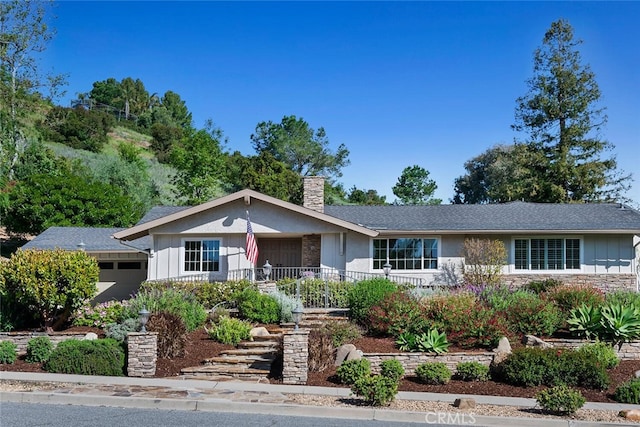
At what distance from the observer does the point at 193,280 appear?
70.2 ft

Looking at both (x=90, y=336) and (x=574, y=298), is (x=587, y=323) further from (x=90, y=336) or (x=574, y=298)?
(x=90, y=336)

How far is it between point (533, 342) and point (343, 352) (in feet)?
14.1

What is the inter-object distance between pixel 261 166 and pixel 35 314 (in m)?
29.7

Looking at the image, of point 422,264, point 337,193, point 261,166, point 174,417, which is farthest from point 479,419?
point 337,193

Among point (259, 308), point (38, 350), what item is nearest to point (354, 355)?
point (259, 308)

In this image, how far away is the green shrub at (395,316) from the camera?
15.1 meters

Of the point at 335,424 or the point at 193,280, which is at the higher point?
the point at 193,280

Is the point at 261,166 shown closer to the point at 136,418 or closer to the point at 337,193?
the point at 337,193

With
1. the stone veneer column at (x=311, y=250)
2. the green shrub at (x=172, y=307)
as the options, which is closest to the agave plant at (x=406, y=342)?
the green shrub at (x=172, y=307)

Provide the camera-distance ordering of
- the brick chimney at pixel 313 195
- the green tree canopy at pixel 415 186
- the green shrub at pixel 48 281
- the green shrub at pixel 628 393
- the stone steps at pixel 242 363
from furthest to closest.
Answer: the green tree canopy at pixel 415 186 < the brick chimney at pixel 313 195 < the green shrub at pixel 48 281 < the stone steps at pixel 242 363 < the green shrub at pixel 628 393

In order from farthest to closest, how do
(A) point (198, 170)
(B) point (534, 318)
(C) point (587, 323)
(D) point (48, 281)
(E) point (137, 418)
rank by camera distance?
(A) point (198, 170), (D) point (48, 281), (B) point (534, 318), (C) point (587, 323), (E) point (137, 418)

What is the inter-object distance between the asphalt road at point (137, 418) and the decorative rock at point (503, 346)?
12.9ft

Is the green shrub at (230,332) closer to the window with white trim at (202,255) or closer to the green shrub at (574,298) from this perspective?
the window with white trim at (202,255)

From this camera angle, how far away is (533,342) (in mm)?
14180
